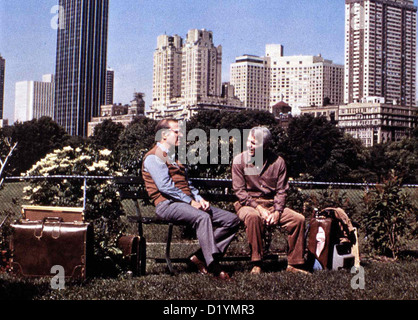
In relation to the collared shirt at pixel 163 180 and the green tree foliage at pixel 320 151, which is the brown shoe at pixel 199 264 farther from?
the green tree foliage at pixel 320 151

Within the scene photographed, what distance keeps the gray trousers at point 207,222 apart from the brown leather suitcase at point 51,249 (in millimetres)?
902

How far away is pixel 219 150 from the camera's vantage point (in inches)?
555

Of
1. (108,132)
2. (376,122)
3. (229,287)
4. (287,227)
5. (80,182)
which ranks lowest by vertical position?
(229,287)

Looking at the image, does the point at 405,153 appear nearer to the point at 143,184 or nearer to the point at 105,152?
the point at 105,152

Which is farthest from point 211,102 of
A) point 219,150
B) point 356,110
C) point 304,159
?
point 219,150

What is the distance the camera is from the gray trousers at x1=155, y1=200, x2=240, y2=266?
18.7ft

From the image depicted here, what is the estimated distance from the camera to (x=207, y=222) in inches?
227

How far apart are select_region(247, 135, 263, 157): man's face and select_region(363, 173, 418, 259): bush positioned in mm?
2094

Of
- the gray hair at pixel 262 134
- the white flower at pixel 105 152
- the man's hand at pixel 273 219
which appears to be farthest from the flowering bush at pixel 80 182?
the man's hand at pixel 273 219

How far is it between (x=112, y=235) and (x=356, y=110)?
16656cm

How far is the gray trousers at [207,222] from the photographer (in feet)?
18.7

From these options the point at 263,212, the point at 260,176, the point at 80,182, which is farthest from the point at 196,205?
the point at 80,182

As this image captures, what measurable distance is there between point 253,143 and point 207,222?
111 centimetres

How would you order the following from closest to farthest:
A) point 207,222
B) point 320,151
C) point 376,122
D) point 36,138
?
1. point 207,222
2. point 320,151
3. point 36,138
4. point 376,122
